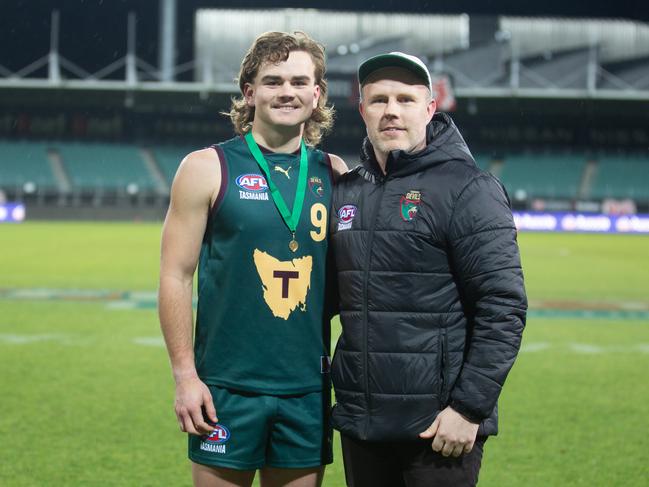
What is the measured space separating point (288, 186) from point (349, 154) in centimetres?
4287

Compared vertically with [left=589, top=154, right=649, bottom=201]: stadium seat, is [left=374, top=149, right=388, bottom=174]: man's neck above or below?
below

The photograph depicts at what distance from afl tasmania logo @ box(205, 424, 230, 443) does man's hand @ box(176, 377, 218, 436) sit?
0.02 metres

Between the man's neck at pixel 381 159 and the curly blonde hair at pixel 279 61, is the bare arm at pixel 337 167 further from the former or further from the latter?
the man's neck at pixel 381 159

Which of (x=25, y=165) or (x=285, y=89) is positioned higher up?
(x=25, y=165)

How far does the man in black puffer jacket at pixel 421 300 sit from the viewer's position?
2646mm

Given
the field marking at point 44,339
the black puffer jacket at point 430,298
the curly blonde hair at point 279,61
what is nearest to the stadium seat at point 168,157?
the field marking at point 44,339

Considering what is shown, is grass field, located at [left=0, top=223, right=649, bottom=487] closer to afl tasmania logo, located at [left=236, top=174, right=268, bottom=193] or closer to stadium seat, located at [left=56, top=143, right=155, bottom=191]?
afl tasmania logo, located at [left=236, top=174, right=268, bottom=193]

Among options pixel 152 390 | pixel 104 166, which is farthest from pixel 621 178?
pixel 152 390

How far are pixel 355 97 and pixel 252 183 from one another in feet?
121

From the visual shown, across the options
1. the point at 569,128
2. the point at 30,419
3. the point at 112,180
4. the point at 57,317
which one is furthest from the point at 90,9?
the point at 30,419

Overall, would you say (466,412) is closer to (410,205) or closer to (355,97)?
(410,205)

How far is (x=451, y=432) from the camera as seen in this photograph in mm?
2641

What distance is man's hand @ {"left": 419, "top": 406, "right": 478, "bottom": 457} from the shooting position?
8.67ft

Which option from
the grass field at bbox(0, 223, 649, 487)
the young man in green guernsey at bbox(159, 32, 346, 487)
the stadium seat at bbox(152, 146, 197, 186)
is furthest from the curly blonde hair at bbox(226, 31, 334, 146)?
the stadium seat at bbox(152, 146, 197, 186)
